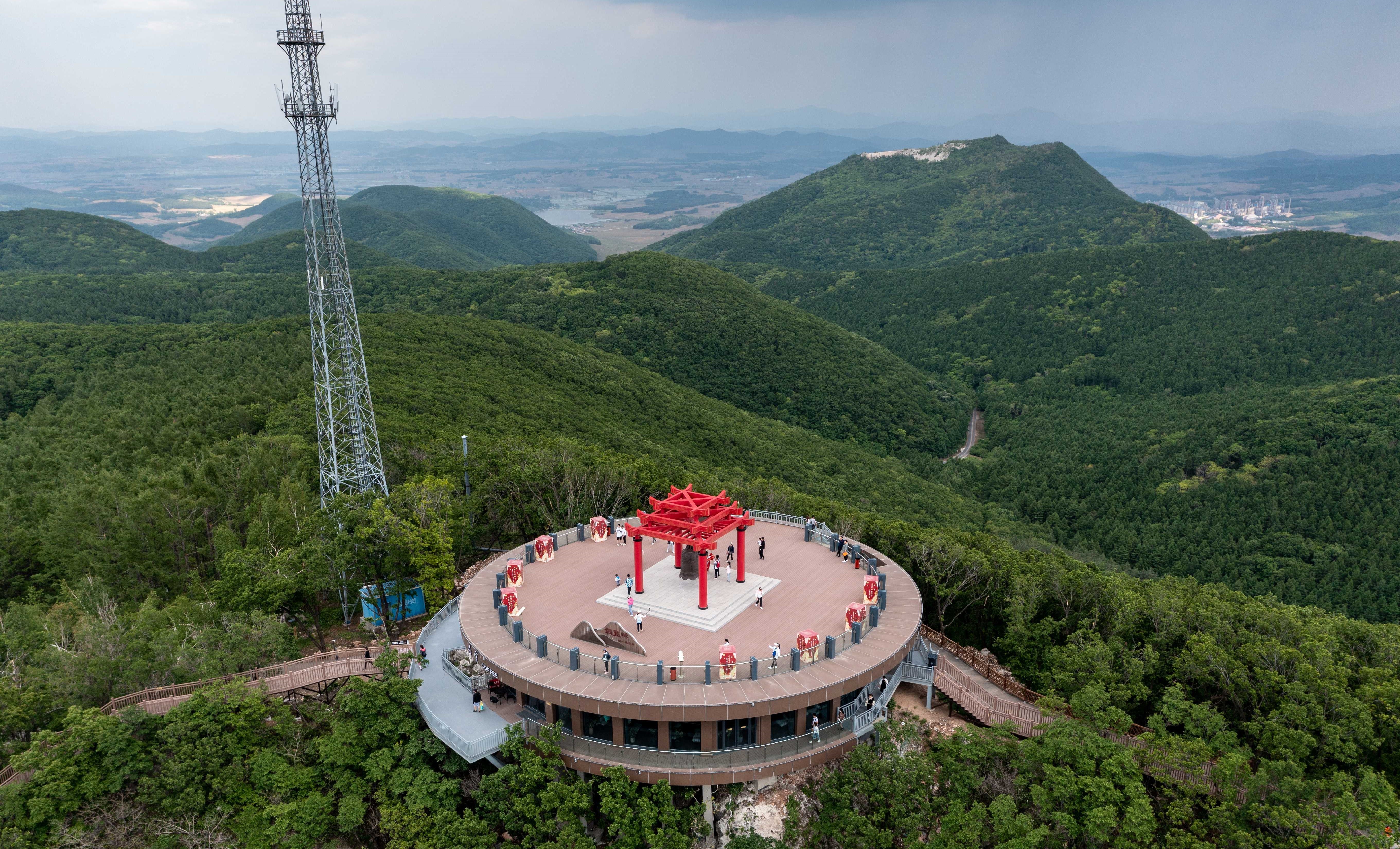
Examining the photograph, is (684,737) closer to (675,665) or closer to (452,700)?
(675,665)

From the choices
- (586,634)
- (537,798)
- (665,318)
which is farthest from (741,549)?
(665,318)

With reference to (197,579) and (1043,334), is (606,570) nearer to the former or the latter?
(197,579)

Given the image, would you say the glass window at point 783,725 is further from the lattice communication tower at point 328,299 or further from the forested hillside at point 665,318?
the forested hillside at point 665,318

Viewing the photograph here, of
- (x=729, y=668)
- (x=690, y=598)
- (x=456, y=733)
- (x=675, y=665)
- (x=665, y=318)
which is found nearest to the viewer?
(x=729, y=668)

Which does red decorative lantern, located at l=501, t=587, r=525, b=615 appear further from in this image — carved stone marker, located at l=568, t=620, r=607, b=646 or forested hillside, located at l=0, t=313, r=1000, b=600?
forested hillside, located at l=0, t=313, r=1000, b=600

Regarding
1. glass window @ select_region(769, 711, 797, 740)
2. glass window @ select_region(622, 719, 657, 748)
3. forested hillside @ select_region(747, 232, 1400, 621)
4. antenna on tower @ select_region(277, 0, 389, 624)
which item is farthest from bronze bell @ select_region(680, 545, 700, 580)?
forested hillside @ select_region(747, 232, 1400, 621)
